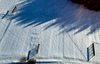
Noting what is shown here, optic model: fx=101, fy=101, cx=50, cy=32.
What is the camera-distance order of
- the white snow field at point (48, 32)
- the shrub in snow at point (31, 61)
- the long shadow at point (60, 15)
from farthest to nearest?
1. the long shadow at point (60, 15)
2. the white snow field at point (48, 32)
3. the shrub in snow at point (31, 61)

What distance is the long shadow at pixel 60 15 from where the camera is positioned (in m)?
8.62

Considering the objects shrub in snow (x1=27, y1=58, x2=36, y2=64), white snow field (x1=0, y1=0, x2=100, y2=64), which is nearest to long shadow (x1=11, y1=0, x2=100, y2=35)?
white snow field (x1=0, y1=0, x2=100, y2=64)

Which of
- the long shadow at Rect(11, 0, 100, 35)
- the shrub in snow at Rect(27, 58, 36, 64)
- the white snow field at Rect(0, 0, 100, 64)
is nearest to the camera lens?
the shrub in snow at Rect(27, 58, 36, 64)

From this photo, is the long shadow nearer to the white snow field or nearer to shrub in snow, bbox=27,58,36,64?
the white snow field

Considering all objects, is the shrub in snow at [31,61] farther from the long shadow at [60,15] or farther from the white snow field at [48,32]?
the long shadow at [60,15]

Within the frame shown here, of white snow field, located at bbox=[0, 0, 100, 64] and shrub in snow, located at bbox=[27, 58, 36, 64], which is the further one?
white snow field, located at bbox=[0, 0, 100, 64]

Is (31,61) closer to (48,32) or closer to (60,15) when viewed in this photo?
(48,32)

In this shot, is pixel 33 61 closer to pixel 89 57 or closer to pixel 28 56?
pixel 28 56

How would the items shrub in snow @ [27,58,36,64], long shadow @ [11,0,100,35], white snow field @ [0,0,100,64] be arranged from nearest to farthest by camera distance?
shrub in snow @ [27,58,36,64] → white snow field @ [0,0,100,64] → long shadow @ [11,0,100,35]

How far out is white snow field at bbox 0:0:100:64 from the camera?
688 cm

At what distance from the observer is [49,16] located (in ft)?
30.2

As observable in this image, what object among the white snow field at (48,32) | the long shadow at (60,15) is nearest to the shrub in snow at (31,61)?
the white snow field at (48,32)

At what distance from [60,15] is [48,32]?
7.62 feet

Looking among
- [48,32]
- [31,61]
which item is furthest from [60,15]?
[31,61]
